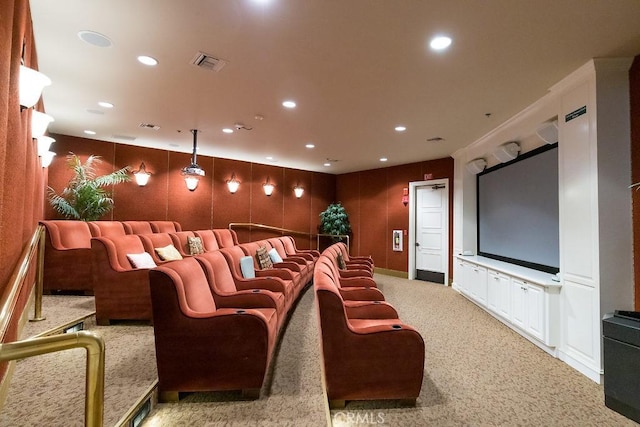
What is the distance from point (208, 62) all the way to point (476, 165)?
4.82 meters

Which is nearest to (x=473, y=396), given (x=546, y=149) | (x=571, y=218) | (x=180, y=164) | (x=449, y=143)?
(x=571, y=218)

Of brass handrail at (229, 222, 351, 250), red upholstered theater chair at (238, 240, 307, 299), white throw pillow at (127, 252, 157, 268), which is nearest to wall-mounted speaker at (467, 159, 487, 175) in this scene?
red upholstered theater chair at (238, 240, 307, 299)

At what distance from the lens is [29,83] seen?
2.12 metres

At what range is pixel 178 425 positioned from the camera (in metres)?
2.02

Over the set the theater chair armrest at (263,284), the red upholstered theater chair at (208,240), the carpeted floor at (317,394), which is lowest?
the carpeted floor at (317,394)

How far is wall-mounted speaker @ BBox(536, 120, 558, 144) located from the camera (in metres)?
3.61

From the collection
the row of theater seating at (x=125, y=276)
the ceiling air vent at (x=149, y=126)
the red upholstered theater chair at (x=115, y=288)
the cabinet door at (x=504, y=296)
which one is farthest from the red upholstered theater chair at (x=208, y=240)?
the cabinet door at (x=504, y=296)

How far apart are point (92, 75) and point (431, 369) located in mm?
4672

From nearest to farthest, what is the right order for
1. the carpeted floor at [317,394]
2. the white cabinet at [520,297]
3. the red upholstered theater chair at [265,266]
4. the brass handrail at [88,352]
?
the brass handrail at [88,352]
the carpeted floor at [317,394]
the white cabinet at [520,297]
the red upholstered theater chair at [265,266]

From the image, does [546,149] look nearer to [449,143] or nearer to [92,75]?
[449,143]

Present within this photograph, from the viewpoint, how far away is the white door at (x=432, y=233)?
23.4 ft

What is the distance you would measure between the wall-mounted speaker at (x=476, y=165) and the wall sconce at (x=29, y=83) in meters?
5.91

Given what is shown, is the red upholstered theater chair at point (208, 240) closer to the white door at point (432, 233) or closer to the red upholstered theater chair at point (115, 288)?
the red upholstered theater chair at point (115, 288)

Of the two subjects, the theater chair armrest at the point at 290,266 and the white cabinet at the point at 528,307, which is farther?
the theater chair armrest at the point at 290,266
